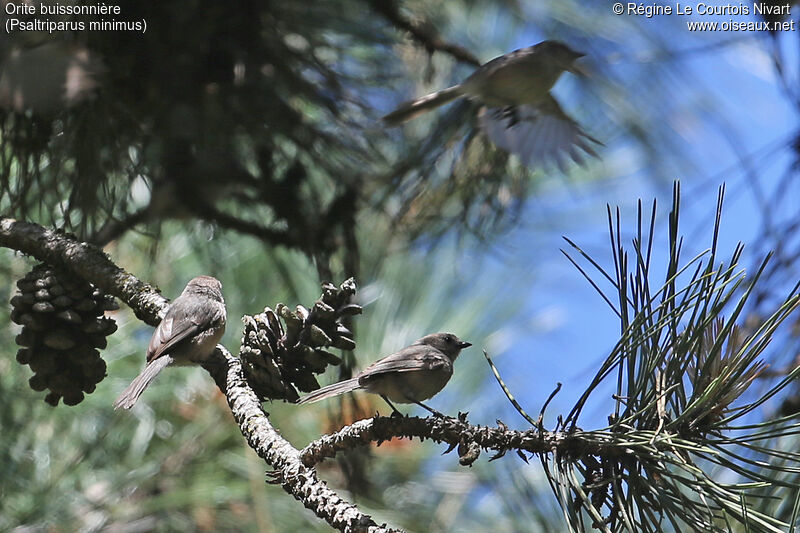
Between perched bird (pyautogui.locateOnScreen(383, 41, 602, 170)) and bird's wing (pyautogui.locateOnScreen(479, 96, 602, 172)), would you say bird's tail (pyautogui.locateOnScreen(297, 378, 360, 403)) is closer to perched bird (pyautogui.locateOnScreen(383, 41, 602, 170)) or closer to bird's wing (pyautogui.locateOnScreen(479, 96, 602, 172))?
perched bird (pyautogui.locateOnScreen(383, 41, 602, 170))

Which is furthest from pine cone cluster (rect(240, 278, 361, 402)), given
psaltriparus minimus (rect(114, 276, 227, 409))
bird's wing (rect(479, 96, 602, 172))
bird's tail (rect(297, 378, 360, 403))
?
bird's wing (rect(479, 96, 602, 172))

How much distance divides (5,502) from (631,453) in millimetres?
1922

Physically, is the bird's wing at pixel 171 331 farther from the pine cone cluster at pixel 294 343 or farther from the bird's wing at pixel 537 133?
the bird's wing at pixel 537 133

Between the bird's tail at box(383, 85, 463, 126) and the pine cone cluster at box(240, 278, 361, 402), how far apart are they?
1.01m

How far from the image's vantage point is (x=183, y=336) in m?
1.36

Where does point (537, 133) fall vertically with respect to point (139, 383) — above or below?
above

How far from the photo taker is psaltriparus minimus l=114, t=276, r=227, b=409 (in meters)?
1.24

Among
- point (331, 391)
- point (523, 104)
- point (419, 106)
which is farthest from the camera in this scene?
point (523, 104)

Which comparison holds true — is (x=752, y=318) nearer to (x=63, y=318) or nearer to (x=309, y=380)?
(x=309, y=380)

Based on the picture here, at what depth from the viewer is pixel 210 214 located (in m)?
1.88

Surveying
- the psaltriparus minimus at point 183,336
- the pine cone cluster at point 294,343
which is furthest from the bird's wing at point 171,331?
the pine cone cluster at point 294,343

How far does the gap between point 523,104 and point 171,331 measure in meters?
1.35

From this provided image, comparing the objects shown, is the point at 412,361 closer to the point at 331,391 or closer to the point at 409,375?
the point at 409,375

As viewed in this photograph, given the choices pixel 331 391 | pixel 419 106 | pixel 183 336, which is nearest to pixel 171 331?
pixel 183 336
